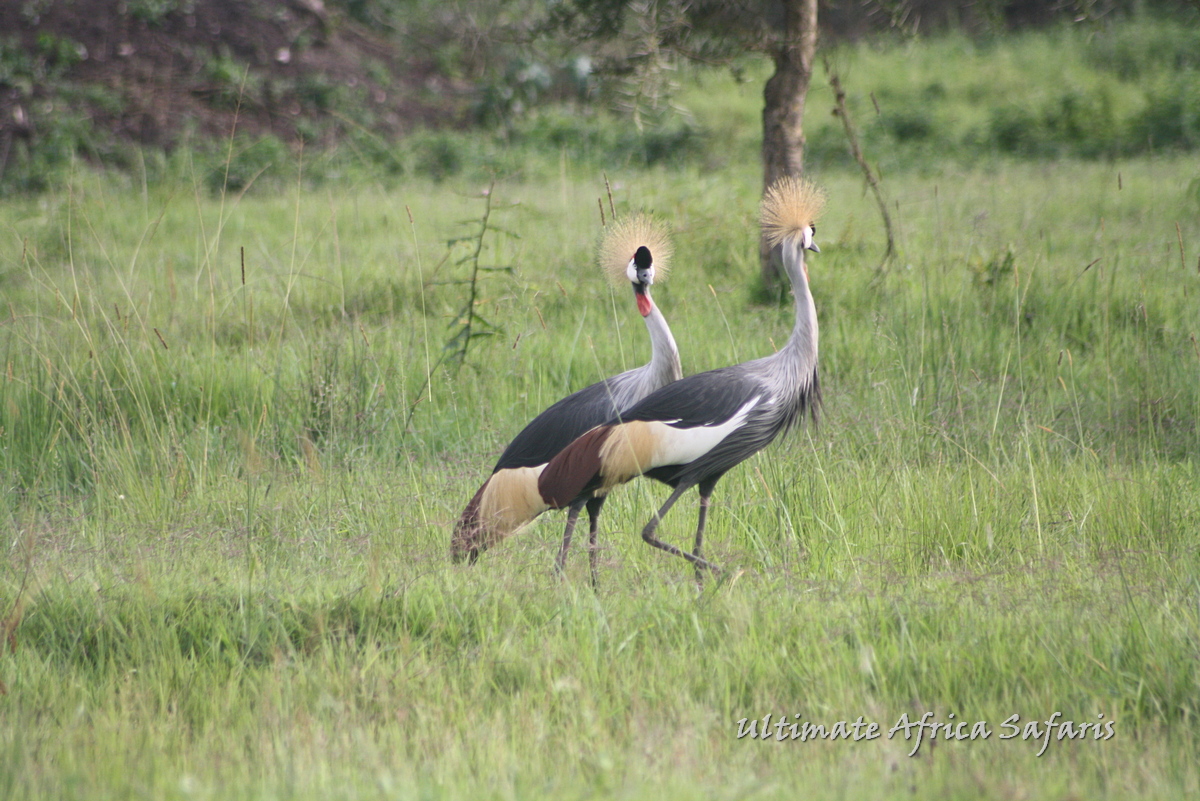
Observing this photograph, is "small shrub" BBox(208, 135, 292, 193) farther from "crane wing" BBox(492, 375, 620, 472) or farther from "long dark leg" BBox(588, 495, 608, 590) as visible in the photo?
"long dark leg" BBox(588, 495, 608, 590)

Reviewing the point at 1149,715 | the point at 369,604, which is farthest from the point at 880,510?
the point at 369,604

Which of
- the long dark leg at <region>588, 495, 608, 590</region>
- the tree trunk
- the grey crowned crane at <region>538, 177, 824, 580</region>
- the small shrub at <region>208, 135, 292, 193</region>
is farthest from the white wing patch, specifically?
the small shrub at <region>208, 135, 292, 193</region>

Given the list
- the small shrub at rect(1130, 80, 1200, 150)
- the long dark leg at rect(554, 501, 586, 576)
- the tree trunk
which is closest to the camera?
the long dark leg at rect(554, 501, 586, 576)

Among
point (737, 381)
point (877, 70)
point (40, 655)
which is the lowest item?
point (40, 655)

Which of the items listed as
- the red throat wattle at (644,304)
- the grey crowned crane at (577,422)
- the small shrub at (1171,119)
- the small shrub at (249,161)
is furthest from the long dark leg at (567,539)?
the small shrub at (1171,119)

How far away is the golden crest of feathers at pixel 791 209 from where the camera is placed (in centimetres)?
348

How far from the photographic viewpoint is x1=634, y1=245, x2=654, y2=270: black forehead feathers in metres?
3.65

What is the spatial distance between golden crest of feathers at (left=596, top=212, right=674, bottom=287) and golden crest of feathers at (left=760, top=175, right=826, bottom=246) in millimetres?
455

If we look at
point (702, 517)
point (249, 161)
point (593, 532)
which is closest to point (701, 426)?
point (702, 517)

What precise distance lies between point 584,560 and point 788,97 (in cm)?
349

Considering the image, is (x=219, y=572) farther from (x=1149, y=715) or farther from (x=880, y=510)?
(x=1149, y=715)

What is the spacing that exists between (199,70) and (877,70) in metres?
7.86

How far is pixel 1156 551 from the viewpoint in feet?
10.4

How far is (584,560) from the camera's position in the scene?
3.46 metres
